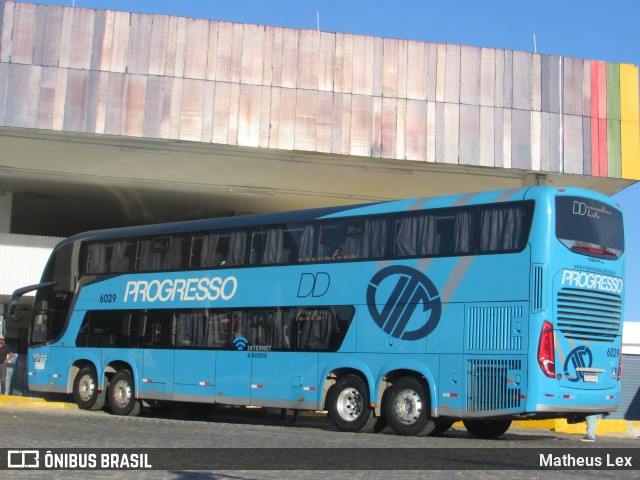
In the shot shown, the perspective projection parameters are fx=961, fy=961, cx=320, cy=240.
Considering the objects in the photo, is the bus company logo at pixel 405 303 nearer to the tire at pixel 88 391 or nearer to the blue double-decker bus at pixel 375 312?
the blue double-decker bus at pixel 375 312

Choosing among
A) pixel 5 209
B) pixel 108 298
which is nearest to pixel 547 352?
pixel 108 298

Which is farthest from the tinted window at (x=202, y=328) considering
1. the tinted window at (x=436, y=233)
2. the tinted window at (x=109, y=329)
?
the tinted window at (x=436, y=233)

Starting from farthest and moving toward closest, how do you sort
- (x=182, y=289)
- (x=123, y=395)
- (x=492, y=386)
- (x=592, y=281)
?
(x=123, y=395)
(x=182, y=289)
(x=592, y=281)
(x=492, y=386)

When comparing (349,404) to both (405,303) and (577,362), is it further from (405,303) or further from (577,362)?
(577,362)

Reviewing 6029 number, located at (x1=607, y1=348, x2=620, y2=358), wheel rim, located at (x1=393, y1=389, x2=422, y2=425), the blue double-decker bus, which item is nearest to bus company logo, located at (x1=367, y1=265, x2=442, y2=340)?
the blue double-decker bus

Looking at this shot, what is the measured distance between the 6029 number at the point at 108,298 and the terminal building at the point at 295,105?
5128mm

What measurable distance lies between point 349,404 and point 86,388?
7594mm

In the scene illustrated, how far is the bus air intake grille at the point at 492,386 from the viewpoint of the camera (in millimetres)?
14977

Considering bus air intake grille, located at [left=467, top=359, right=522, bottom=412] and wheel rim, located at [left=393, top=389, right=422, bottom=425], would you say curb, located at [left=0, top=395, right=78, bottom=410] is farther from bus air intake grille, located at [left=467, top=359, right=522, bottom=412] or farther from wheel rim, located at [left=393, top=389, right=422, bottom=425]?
bus air intake grille, located at [left=467, top=359, right=522, bottom=412]

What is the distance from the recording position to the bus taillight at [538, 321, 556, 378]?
14.9 metres

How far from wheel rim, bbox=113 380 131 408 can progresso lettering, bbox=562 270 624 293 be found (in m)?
10.6

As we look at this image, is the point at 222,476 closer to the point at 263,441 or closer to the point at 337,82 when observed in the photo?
the point at 263,441

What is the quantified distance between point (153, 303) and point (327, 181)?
32.7ft

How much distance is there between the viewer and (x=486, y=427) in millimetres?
17578
